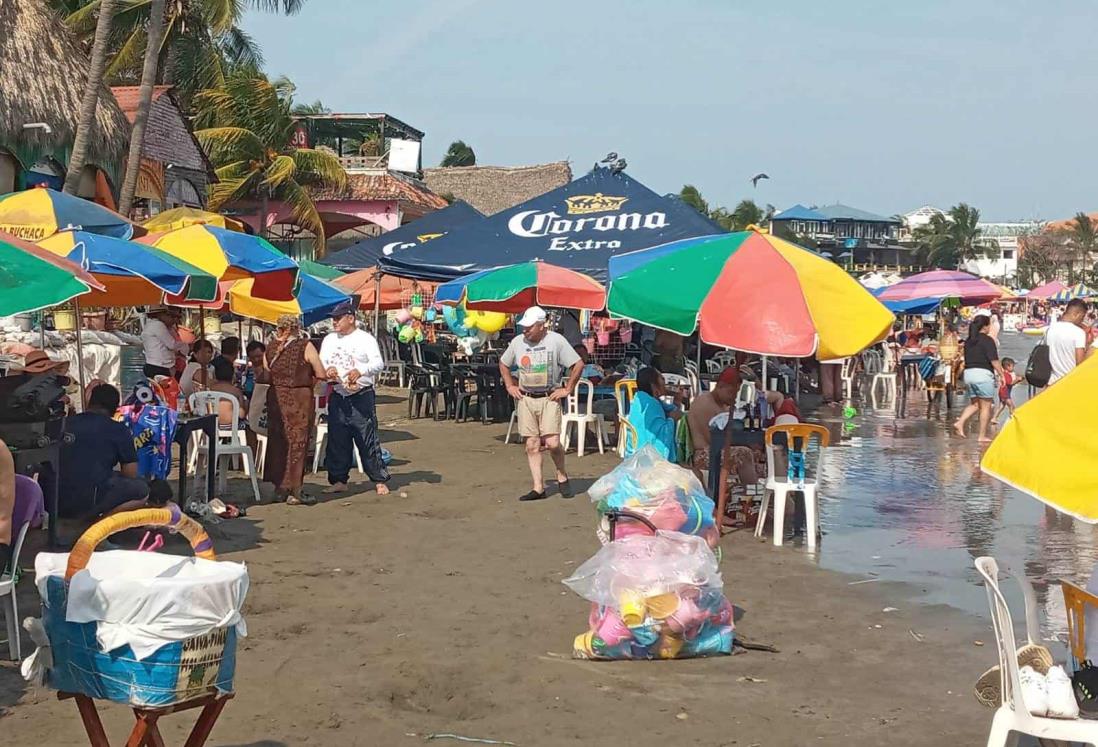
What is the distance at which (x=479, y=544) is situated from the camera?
873cm

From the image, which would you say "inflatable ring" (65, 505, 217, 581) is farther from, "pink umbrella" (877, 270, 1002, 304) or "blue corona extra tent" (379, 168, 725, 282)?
"pink umbrella" (877, 270, 1002, 304)

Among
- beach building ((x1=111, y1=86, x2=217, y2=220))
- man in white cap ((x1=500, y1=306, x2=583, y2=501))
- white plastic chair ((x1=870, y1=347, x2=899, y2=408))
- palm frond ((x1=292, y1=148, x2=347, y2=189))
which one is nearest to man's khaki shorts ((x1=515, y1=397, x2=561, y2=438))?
man in white cap ((x1=500, y1=306, x2=583, y2=501))

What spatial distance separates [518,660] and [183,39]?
2735 cm

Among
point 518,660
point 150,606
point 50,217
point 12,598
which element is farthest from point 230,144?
point 150,606

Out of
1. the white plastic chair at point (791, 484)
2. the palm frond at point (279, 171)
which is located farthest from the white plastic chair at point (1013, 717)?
the palm frond at point (279, 171)

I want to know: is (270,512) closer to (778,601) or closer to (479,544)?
(479,544)

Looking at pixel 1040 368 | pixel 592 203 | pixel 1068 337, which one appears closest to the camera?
pixel 1068 337

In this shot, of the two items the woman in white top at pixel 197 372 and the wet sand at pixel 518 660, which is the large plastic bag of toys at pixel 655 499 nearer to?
the wet sand at pixel 518 660

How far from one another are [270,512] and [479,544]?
2.08 m

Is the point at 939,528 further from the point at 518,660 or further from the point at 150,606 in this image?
the point at 150,606

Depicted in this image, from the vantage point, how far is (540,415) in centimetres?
1026

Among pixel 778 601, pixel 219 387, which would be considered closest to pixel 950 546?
pixel 778 601

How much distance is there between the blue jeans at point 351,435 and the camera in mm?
10477

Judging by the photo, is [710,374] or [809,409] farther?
[809,409]
